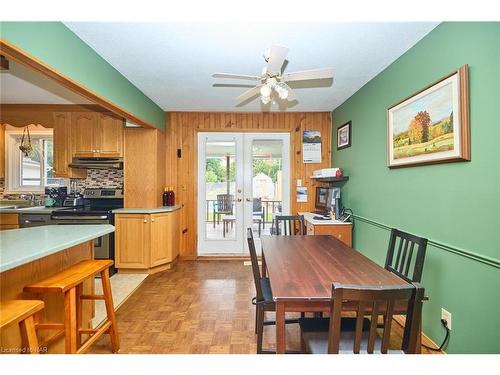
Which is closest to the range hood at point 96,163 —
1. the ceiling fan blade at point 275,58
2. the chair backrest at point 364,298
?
the ceiling fan blade at point 275,58

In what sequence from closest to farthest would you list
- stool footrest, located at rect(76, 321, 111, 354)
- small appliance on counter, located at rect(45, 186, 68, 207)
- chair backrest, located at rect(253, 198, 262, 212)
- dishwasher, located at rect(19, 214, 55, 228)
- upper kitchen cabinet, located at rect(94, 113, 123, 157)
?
1. stool footrest, located at rect(76, 321, 111, 354)
2. dishwasher, located at rect(19, 214, 55, 228)
3. upper kitchen cabinet, located at rect(94, 113, 123, 157)
4. small appliance on counter, located at rect(45, 186, 68, 207)
5. chair backrest, located at rect(253, 198, 262, 212)

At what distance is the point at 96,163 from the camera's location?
155 inches

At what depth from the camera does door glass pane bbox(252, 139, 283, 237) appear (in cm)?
453

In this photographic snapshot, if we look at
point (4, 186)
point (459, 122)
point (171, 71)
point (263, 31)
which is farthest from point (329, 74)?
point (4, 186)

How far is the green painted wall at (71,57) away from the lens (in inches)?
60.1

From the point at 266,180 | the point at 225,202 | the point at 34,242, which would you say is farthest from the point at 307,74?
the point at 225,202

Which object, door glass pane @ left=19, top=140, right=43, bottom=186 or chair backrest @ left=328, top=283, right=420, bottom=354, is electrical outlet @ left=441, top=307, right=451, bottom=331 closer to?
chair backrest @ left=328, top=283, right=420, bottom=354

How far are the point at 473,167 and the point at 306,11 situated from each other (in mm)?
1429

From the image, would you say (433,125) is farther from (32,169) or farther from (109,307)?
(32,169)

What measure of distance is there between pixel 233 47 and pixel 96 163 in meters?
2.84

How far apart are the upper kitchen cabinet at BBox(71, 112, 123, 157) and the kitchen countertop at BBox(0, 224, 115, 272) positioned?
2.14 meters

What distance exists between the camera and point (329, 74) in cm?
203

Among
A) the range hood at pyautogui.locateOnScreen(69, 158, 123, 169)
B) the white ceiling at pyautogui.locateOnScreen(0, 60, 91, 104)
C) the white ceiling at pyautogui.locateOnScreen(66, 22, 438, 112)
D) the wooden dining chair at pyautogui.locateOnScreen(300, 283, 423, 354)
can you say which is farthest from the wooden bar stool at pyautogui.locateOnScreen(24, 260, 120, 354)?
the range hood at pyautogui.locateOnScreen(69, 158, 123, 169)

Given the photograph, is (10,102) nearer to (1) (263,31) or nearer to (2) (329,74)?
(1) (263,31)
